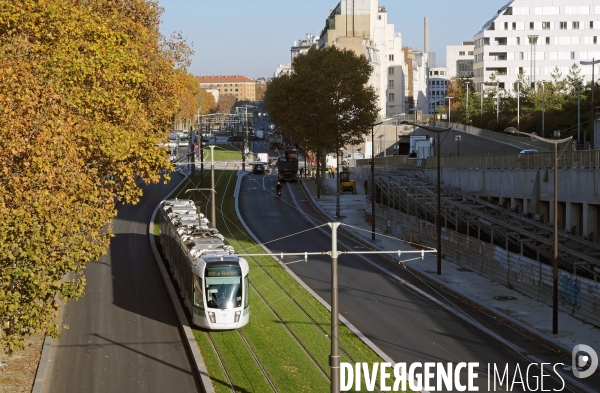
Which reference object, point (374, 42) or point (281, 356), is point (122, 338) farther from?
point (374, 42)

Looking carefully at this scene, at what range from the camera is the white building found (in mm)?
112938

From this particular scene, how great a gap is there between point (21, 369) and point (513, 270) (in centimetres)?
2182

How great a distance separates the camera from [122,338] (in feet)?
101

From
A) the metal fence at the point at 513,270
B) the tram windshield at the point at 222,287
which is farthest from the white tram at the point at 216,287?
the metal fence at the point at 513,270

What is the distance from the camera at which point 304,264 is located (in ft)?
149

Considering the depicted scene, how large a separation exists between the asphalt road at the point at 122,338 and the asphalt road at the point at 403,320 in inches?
273

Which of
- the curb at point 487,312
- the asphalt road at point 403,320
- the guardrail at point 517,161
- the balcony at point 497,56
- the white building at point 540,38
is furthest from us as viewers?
the balcony at point 497,56

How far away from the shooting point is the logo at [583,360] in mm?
25719

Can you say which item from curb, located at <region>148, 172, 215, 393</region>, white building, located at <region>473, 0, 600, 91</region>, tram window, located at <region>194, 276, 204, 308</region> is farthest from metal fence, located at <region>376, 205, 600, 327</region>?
white building, located at <region>473, 0, 600, 91</region>

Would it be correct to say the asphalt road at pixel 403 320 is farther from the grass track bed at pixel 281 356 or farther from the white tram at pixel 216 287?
the white tram at pixel 216 287

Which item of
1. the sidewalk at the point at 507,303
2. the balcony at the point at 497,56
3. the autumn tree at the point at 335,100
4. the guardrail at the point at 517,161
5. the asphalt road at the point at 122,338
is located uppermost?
the balcony at the point at 497,56

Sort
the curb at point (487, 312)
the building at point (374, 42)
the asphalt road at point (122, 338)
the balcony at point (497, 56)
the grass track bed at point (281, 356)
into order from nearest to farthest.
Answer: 1. the grass track bed at point (281, 356)
2. the asphalt road at point (122, 338)
3. the curb at point (487, 312)
4. the balcony at point (497, 56)
5. the building at point (374, 42)

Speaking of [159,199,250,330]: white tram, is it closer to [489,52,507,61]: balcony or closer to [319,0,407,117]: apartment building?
[489,52,507,61]: balcony

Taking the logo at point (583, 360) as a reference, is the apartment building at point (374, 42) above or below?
above
